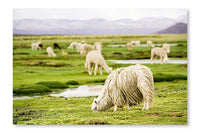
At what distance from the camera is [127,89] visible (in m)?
6.46

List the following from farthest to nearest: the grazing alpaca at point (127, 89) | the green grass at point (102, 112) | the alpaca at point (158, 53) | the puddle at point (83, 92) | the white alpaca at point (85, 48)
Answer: the white alpaca at point (85, 48) < the alpaca at point (158, 53) < the puddle at point (83, 92) < the green grass at point (102, 112) < the grazing alpaca at point (127, 89)

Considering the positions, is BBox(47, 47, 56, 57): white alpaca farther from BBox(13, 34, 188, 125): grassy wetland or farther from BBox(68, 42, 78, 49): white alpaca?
BBox(68, 42, 78, 49): white alpaca

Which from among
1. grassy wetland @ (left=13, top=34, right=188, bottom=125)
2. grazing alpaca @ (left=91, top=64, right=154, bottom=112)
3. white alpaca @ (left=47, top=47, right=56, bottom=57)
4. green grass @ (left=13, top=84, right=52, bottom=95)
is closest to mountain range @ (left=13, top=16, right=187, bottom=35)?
grassy wetland @ (left=13, top=34, right=188, bottom=125)

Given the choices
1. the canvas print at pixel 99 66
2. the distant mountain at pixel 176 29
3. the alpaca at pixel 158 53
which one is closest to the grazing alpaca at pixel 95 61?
the canvas print at pixel 99 66

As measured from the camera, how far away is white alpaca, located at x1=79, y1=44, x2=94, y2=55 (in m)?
7.36

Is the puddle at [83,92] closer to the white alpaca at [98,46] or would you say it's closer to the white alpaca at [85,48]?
the white alpaca at [85,48]

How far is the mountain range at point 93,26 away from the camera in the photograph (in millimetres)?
7082

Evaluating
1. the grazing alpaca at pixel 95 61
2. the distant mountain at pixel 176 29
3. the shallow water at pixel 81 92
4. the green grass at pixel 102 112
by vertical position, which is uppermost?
the distant mountain at pixel 176 29

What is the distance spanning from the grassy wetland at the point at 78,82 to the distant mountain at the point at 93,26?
0.43 ft

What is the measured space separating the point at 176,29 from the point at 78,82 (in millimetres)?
2428

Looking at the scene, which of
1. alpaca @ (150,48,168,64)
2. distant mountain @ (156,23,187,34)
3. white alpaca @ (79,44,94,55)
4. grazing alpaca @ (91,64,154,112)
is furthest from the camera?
white alpaca @ (79,44,94,55)
